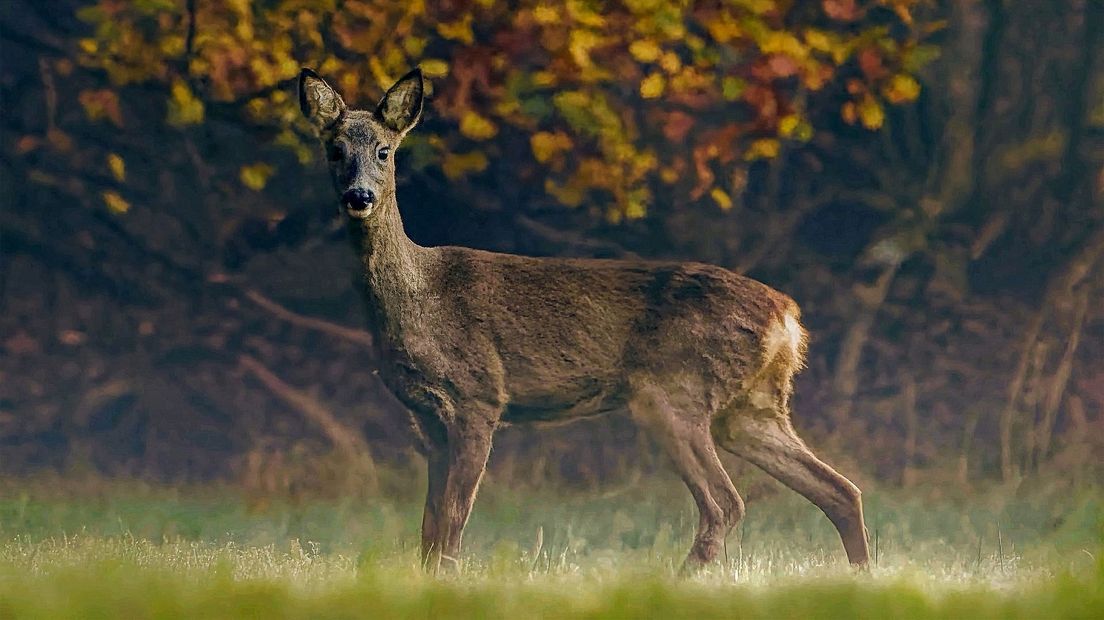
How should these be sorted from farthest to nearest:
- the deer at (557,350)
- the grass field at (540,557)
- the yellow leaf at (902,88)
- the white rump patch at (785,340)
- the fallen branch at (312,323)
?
the fallen branch at (312,323)
the yellow leaf at (902,88)
the white rump patch at (785,340)
the deer at (557,350)
the grass field at (540,557)

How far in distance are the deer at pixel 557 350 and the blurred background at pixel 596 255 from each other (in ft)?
6.34

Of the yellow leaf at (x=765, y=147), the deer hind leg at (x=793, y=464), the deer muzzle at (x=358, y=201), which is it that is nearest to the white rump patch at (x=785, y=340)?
the deer hind leg at (x=793, y=464)

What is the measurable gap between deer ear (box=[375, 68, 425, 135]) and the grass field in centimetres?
220

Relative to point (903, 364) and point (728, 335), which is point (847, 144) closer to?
point (903, 364)

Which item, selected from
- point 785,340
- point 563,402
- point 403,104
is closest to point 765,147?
point 785,340

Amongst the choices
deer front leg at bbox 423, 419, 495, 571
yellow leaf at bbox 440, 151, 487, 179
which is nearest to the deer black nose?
deer front leg at bbox 423, 419, 495, 571

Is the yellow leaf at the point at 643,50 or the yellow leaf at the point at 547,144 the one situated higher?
the yellow leaf at the point at 643,50

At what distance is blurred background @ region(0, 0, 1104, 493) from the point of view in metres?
12.1

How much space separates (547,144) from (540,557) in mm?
2491

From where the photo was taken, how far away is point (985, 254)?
41.4 ft

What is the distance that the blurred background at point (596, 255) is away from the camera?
39.6 ft

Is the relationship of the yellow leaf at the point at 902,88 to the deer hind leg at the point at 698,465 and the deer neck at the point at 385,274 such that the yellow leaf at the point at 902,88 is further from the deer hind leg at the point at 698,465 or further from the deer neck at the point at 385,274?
the deer neck at the point at 385,274

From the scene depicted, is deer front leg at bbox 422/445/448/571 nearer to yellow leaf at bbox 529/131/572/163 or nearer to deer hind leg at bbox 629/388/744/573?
deer hind leg at bbox 629/388/744/573

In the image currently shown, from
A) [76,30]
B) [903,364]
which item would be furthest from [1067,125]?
[76,30]
